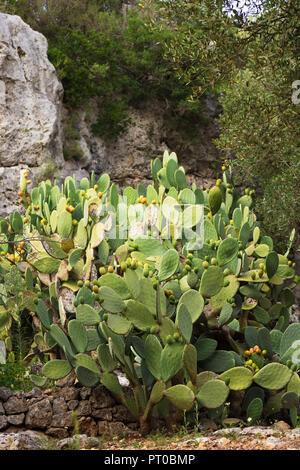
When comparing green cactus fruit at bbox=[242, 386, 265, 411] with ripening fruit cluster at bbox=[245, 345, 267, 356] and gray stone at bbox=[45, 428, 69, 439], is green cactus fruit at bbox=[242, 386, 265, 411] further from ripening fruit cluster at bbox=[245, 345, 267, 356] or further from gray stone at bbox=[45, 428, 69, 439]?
gray stone at bbox=[45, 428, 69, 439]

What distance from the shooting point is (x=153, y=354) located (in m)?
4.09

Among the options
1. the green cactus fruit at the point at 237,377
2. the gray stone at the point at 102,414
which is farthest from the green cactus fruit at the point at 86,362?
the green cactus fruit at the point at 237,377

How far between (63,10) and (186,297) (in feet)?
33.3

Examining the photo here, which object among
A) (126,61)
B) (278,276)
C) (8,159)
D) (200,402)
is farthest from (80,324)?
(126,61)

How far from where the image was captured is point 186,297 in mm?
4148

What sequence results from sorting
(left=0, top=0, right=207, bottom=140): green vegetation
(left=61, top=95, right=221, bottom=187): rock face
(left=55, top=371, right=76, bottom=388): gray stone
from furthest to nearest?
(left=61, top=95, right=221, bottom=187): rock face → (left=0, top=0, right=207, bottom=140): green vegetation → (left=55, top=371, right=76, bottom=388): gray stone

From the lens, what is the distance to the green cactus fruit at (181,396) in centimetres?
401

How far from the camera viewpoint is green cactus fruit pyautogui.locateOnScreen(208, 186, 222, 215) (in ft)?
20.0

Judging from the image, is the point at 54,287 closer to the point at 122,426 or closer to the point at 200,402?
the point at 122,426

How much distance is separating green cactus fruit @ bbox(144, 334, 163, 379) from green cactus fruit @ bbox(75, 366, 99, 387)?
1.52 ft

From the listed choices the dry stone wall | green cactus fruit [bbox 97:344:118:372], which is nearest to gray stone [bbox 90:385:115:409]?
the dry stone wall

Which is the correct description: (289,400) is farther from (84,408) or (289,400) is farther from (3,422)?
(3,422)

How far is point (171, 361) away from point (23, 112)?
696cm

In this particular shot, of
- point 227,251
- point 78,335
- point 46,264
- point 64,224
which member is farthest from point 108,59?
point 78,335
